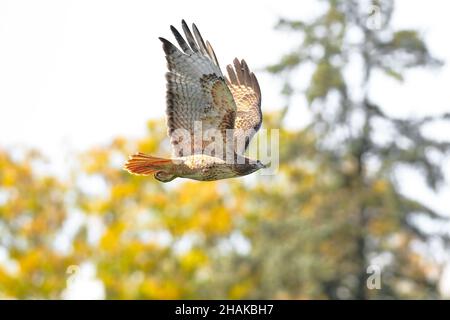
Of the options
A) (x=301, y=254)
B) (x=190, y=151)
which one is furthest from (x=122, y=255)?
(x=190, y=151)

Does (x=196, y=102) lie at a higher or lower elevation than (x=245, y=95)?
lower

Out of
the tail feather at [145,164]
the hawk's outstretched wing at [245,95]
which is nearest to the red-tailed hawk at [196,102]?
the tail feather at [145,164]

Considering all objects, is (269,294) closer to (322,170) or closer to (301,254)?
(301,254)

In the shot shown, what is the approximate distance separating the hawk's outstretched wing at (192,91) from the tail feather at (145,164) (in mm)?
311

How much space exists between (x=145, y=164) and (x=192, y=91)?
603 mm

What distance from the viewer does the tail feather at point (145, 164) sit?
15.3ft

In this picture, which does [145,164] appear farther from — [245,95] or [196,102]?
[245,95]

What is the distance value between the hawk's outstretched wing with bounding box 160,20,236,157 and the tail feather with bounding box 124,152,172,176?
31cm

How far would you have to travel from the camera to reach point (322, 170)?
1748 cm

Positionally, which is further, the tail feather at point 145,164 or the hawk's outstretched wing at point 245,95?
the hawk's outstretched wing at point 245,95

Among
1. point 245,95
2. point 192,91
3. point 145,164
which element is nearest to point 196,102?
point 192,91

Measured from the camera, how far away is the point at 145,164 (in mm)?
4711

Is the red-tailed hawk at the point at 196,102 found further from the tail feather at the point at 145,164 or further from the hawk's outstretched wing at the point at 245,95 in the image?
the hawk's outstretched wing at the point at 245,95

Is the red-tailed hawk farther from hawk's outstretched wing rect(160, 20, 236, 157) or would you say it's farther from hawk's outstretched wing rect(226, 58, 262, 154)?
hawk's outstretched wing rect(226, 58, 262, 154)
